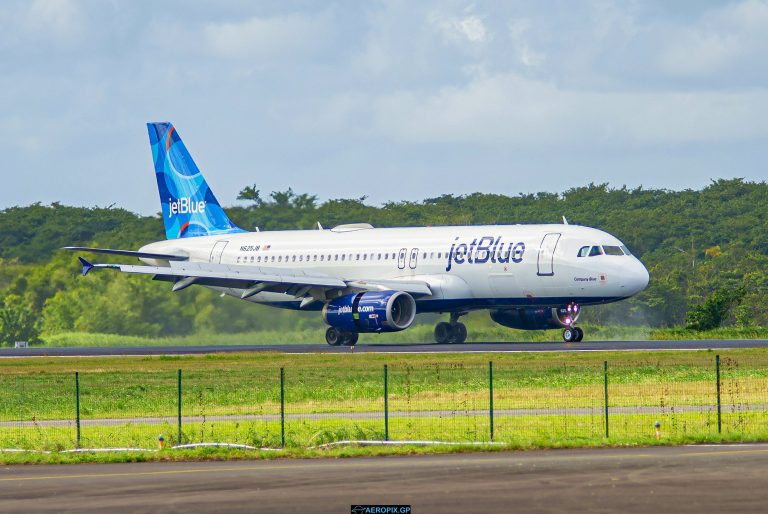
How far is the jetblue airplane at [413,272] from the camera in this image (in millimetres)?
59812

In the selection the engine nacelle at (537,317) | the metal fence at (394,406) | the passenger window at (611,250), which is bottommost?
the metal fence at (394,406)

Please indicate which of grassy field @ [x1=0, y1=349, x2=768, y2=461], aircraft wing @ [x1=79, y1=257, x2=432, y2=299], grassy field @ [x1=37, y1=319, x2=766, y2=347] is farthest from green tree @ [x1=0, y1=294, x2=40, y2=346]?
grassy field @ [x1=0, y1=349, x2=768, y2=461]

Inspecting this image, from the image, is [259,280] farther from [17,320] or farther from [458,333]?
[17,320]

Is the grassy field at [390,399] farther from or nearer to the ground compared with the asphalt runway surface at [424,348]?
nearer to the ground

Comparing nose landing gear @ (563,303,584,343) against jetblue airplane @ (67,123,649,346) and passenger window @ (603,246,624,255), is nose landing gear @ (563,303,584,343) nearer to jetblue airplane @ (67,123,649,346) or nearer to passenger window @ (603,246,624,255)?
jetblue airplane @ (67,123,649,346)

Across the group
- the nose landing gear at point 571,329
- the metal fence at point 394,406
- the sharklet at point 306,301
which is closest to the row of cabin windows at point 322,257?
the sharklet at point 306,301

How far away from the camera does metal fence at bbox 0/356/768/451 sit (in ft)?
103

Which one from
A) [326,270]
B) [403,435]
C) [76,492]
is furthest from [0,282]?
[76,492]

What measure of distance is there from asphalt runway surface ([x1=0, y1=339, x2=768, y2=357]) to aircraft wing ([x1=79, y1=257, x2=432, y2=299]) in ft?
7.89

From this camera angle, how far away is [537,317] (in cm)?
6359

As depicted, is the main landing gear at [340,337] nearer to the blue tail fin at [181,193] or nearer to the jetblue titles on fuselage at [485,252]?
the jetblue titles on fuselage at [485,252]

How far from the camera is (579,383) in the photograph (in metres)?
43.3

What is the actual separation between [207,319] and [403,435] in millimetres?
42234

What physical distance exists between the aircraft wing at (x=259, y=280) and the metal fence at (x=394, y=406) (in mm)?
11232
